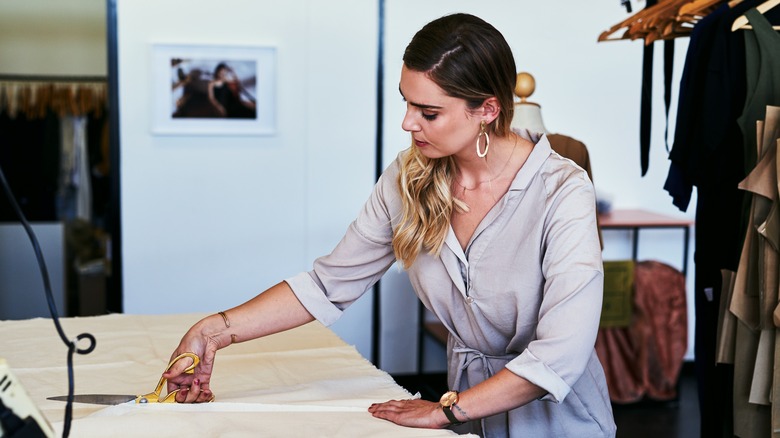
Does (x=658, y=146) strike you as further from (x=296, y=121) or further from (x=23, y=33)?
(x=23, y=33)

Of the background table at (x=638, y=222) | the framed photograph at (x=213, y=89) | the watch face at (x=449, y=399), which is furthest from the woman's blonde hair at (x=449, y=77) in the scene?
the framed photograph at (x=213, y=89)

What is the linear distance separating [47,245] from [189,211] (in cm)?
188

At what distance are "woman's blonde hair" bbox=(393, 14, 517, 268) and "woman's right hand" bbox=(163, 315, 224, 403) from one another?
407 millimetres

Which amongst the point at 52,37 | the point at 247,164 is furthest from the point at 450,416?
the point at 52,37

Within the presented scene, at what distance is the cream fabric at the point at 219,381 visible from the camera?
1427 mm

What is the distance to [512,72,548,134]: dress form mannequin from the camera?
275 cm

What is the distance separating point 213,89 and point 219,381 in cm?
246

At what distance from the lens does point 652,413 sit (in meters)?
4.03

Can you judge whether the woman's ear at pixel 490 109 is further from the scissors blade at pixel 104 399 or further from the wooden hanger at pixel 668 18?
the wooden hanger at pixel 668 18

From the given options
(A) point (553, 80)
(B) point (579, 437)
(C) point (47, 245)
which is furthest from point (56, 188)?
(B) point (579, 437)

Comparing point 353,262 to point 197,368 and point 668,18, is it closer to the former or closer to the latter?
point 197,368

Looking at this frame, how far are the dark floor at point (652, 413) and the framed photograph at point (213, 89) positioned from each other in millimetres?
1467

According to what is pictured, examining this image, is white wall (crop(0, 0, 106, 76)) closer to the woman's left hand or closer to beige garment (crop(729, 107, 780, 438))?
beige garment (crop(729, 107, 780, 438))

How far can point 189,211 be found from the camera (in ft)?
13.2
